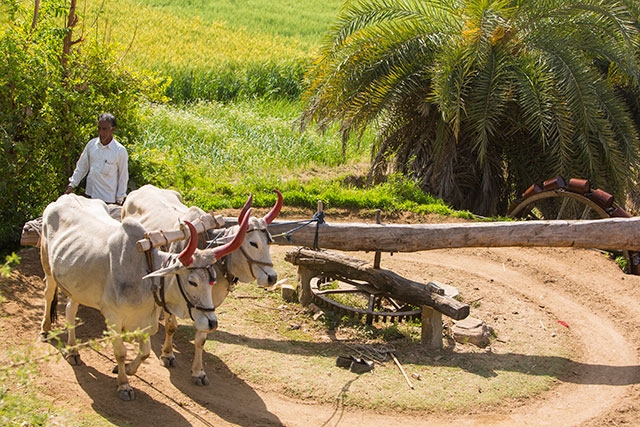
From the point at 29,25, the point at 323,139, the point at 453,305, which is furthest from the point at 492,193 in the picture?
the point at 29,25

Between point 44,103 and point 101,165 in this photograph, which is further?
point 44,103

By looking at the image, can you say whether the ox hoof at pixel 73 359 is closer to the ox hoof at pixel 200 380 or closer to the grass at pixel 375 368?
the ox hoof at pixel 200 380

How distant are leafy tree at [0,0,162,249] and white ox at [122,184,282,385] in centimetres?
267

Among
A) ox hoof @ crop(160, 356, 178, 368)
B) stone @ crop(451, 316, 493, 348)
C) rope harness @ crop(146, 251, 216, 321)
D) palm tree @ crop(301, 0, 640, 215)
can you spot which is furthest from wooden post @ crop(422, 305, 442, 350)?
palm tree @ crop(301, 0, 640, 215)

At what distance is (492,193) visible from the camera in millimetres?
14836

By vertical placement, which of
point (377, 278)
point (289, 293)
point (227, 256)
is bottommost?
point (289, 293)

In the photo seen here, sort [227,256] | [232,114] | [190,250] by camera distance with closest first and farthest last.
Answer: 1. [190,250]
2. [227,256]
3. [232,114]

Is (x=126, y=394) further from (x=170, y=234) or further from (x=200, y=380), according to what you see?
(x=170, y=234)

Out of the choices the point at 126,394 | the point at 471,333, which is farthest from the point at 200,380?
the point at 471,333

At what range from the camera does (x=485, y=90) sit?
13359 mm

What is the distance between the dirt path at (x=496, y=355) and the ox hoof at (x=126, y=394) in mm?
51

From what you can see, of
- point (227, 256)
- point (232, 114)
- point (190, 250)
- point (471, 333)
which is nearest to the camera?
point (190, 250)

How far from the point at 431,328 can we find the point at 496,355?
0.80 m

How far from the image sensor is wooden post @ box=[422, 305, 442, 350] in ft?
29.6
